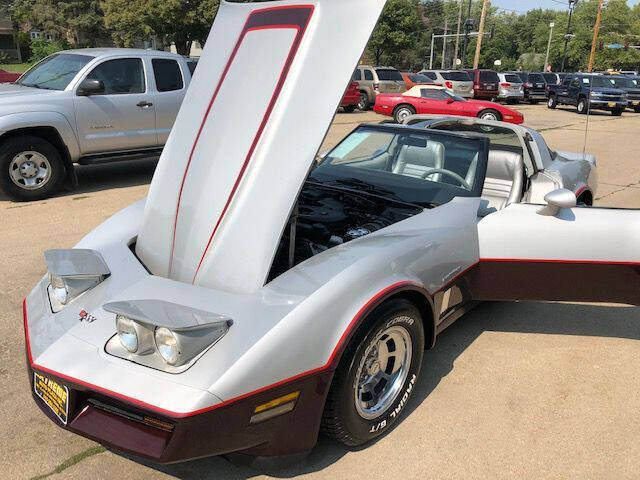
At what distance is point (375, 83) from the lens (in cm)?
2089

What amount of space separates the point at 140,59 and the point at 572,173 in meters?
6.04

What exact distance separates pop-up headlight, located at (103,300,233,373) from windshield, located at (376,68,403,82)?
20089mm

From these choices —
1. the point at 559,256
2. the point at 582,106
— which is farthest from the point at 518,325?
the point at 582,106

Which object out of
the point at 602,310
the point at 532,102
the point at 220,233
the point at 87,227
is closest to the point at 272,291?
the point at 220,233

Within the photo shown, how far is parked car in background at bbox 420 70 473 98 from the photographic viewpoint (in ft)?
80.5

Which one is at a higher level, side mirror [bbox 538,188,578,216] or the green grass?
side mirror [bbox 538,188,578,216]

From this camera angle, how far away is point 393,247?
2.80 metres

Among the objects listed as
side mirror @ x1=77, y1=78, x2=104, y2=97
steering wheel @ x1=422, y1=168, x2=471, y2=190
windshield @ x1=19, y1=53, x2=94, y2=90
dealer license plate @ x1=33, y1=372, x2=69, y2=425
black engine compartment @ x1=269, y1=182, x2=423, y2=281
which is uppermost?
windshield @ x1=19, y1=53, x2=94, y2=90

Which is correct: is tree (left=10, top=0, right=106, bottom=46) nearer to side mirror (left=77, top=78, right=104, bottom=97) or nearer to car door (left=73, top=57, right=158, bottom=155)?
car door (left=73, top=57, right=158, bottom=155)

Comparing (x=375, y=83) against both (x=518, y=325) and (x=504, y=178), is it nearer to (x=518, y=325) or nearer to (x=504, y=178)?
(x=504, y=178)

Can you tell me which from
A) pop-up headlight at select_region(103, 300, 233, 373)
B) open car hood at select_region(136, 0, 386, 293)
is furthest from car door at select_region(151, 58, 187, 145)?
pop-up headlight at select_region(103, 300, 233, 373)

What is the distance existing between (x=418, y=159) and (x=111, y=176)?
6195 millimetres

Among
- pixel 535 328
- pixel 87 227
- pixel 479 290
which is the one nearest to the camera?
pixel 479 290

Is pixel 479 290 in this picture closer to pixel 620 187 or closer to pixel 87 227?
pixel 87 227
